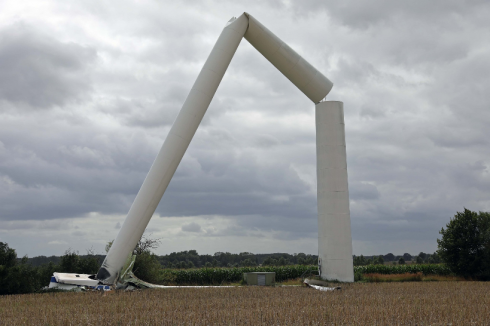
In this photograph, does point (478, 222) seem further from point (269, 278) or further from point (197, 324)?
point (197, 324)

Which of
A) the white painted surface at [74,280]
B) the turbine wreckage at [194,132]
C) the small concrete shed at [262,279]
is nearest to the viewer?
the white painted surface at [74,280]

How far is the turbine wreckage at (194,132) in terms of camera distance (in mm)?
20781

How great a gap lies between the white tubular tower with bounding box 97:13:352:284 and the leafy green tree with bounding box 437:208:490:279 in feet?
52.6

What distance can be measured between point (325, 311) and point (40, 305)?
944 cm

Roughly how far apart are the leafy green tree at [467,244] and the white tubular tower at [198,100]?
52.6 feet

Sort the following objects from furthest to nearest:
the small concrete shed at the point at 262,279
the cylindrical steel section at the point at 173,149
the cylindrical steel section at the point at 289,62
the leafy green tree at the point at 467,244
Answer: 1. the leafy green tree at the point at 467,244
2. the cylindrical steel section at the point at 289,62
3. the small concrete shed at the point at 262,279
4. the cylindrical steel section at the point at 173,149

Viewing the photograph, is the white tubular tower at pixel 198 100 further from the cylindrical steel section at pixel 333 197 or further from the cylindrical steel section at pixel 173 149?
the cylindrical steel section at pixel 333 197

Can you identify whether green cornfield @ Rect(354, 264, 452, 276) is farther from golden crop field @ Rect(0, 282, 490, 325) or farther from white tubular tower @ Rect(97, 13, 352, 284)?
golden crop field @ Rect(0, 282, 490, 325)

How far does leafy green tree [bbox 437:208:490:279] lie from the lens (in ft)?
100

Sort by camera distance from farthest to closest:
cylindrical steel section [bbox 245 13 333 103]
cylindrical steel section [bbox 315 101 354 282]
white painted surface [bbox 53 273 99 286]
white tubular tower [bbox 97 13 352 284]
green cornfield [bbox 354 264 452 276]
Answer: green cornfield [bbox 354 264 452 276] < cylindrical steel section [bbox 315 101 354 282] < cylindrical steel section [bbox 245 13 333 103] < white tubular tower [bbox 97 13 352 284] < white painted surface [bbox 53 273 99 286]

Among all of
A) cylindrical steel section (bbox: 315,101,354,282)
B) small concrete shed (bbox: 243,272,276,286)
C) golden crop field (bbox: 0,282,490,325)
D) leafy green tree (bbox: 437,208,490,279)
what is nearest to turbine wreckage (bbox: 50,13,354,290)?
cylindrical steel section (bbox: 315,101,354,282)

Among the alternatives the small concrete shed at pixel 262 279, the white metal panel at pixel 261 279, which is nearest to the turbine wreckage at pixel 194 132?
the small concrete shed at pixel 262 279

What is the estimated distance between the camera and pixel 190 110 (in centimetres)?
2242

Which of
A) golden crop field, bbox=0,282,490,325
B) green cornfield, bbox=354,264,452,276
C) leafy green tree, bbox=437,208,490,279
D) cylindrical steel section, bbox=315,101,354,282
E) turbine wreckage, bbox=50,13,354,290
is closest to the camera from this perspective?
golden crop field, bbox=0,282,490,325
